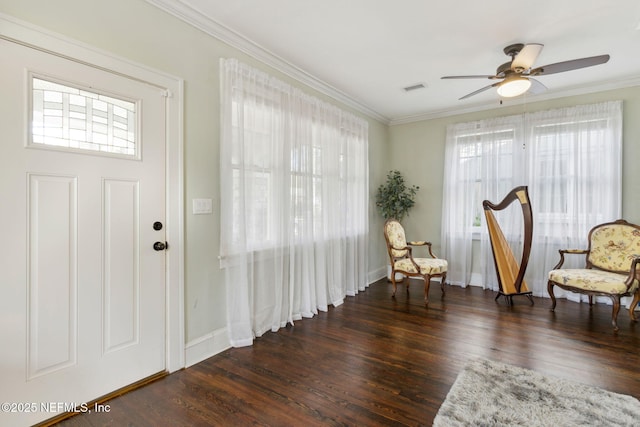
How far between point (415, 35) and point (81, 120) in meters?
2.73

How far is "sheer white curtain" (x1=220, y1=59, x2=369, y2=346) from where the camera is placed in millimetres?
2775

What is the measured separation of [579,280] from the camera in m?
3.38

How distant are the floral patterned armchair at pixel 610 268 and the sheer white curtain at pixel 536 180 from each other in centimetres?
30

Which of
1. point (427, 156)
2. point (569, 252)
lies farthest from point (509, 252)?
point (427, 156)

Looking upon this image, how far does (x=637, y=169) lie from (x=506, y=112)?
5.58 ft

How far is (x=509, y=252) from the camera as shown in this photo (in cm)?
424

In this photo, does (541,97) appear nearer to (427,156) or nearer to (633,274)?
(427,156)

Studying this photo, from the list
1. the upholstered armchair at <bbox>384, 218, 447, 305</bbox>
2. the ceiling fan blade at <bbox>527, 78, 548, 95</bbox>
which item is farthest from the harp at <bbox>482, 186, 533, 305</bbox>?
the ceiling fan blade at <bbox>527, 78, 548, 95</bbox>

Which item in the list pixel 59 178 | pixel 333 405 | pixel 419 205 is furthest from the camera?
pixel 419 205

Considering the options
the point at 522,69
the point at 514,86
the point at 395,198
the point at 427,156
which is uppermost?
the point at 522,69

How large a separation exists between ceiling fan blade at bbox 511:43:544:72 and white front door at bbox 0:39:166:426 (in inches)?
117

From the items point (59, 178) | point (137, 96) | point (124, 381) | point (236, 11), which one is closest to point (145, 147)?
point (137, 96)

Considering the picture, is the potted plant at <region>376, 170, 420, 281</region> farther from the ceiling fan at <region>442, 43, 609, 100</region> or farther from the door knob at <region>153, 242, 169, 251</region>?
the door knob at <region>153, 242, 169, 251</region>

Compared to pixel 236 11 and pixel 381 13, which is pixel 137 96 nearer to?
pixel 236 11
